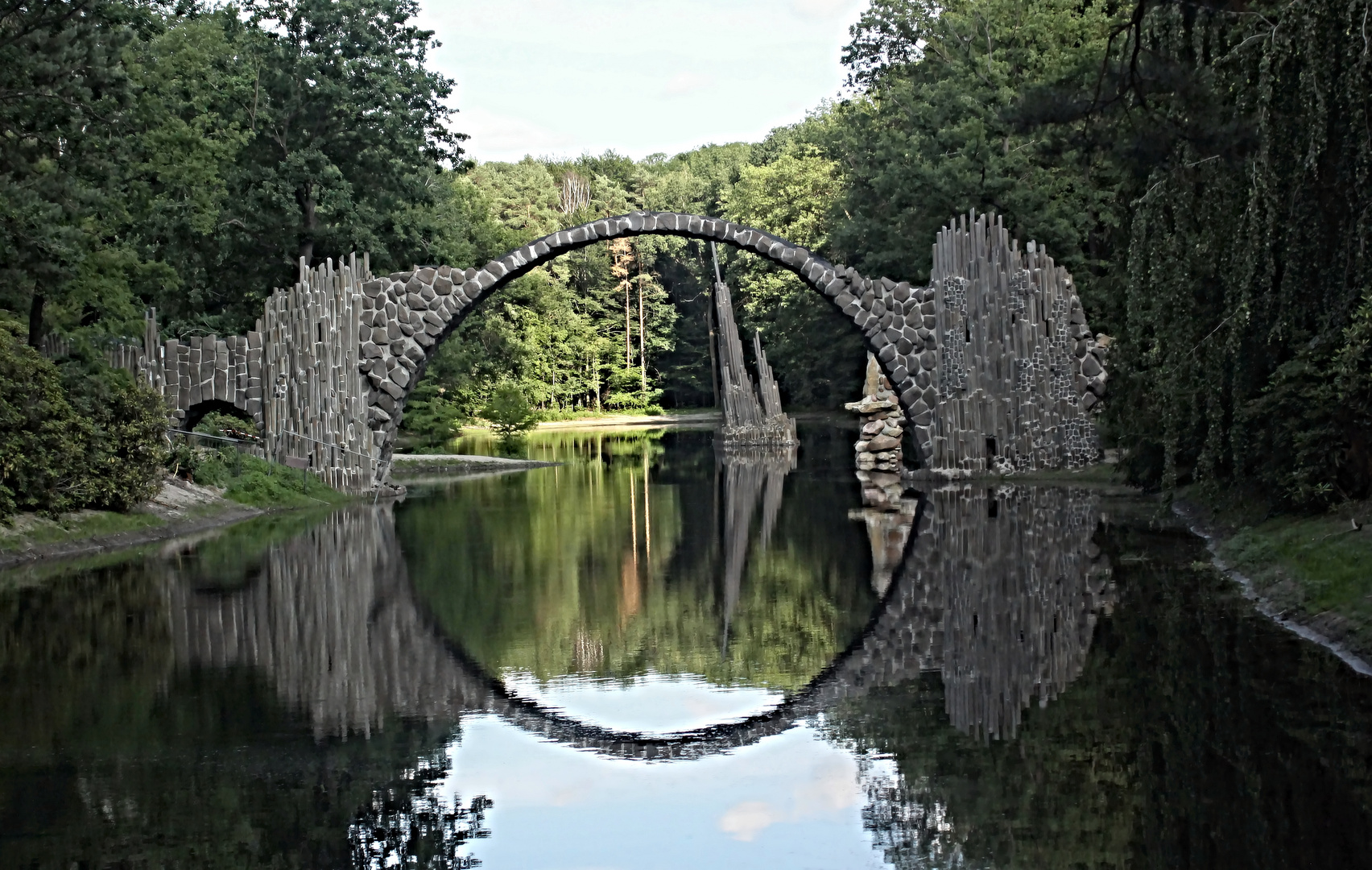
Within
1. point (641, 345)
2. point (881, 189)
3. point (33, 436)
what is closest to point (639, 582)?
point (33, 436)

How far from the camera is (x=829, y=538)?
20250 millimetres

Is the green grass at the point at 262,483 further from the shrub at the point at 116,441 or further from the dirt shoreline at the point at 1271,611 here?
the dirt shoreline at the point at 1271,611

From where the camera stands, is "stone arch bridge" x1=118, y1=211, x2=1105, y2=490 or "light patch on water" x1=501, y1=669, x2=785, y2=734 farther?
"stone arch bridge" x1=118, y1=211, x2=1105, y2=490

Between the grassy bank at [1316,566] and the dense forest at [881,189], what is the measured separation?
0.43 metres

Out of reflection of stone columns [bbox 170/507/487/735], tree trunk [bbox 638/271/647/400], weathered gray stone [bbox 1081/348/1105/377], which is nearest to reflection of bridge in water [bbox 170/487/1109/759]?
reflection of stone columns [bbox 170/507/487/735]

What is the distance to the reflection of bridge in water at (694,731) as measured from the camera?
31.4 ft

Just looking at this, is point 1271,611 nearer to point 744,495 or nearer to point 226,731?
point 226,731

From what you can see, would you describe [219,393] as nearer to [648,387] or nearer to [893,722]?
[893,722]

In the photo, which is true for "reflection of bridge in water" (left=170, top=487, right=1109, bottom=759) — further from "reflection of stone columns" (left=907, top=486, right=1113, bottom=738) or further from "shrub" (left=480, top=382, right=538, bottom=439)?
"shrub" (left=480, top=382, right=538, bottom=439)

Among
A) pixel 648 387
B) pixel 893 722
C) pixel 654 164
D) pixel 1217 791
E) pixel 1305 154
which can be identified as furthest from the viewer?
pixel 654 164

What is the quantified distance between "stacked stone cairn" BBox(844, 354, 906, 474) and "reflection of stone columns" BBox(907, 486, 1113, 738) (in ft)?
43.6

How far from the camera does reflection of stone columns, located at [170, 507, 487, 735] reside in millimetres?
10367

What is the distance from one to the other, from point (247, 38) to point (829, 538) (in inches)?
1108

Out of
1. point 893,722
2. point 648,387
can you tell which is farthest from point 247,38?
point 648,387
